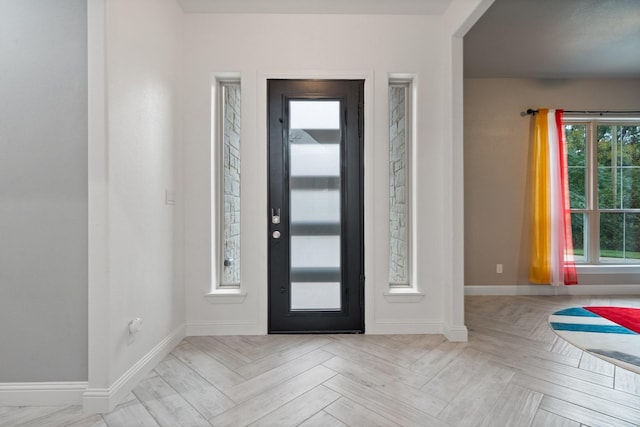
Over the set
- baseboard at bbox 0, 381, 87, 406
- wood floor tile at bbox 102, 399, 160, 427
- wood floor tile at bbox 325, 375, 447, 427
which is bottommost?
wood floor tile at bbox 102, 399, 160, 427

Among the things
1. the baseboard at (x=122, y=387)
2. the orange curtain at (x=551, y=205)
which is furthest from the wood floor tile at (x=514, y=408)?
the orange curtain at (x=551, y=205)

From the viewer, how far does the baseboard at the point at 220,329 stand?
243 centimetres

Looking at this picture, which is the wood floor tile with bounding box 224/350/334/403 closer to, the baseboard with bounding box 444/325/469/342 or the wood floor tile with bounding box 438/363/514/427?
the wood floor tile with bounding box 438/363/514/427

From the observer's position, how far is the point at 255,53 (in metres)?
2.42

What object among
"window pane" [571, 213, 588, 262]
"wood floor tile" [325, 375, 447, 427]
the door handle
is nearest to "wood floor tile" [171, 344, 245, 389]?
"wood floor tile" [325, 375, 447, 427]

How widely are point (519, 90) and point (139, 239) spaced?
14.9ft

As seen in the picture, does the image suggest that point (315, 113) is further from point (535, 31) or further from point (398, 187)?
point (535, 31)

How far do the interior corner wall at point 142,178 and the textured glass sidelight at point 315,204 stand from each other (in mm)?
971

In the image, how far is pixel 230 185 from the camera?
2.60 m

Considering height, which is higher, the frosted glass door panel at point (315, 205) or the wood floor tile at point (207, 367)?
the frosted glass door panel at point (315, 205)

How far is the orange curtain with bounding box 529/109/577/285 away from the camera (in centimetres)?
346

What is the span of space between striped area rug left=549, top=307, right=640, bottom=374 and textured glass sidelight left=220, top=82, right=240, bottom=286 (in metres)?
2.75

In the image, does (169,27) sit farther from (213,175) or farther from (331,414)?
(331,414)

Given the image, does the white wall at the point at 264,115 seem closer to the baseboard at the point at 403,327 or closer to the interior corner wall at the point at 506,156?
the baseboard at the point at 403,327
